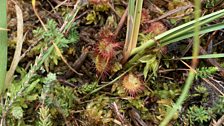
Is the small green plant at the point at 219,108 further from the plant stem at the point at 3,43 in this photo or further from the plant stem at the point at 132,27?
the plant stem at the point at 3,43

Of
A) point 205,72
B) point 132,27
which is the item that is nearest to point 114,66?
point 132,27

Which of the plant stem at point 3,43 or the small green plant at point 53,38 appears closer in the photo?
the plant stem at point 3,43

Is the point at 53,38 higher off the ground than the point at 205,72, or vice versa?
the point at 53,38

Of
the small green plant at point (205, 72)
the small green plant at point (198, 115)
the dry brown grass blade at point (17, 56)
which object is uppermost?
the dry brown grass blade at point (17, 56)

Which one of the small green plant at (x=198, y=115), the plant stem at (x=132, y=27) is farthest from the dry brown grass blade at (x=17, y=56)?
the small green plant at (x=198, y=115)

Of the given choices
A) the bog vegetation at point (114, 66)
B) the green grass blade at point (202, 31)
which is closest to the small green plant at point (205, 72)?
the bog vegetation at point (114, 66)

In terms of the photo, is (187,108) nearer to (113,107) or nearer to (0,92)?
(113,107)

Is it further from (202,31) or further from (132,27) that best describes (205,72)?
(132,27)

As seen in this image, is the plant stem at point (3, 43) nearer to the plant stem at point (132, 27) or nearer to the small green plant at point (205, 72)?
the plant stem at point (132, 27)

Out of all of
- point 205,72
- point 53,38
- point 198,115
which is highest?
point 53,38

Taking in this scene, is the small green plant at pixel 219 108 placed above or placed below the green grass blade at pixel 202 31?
below
